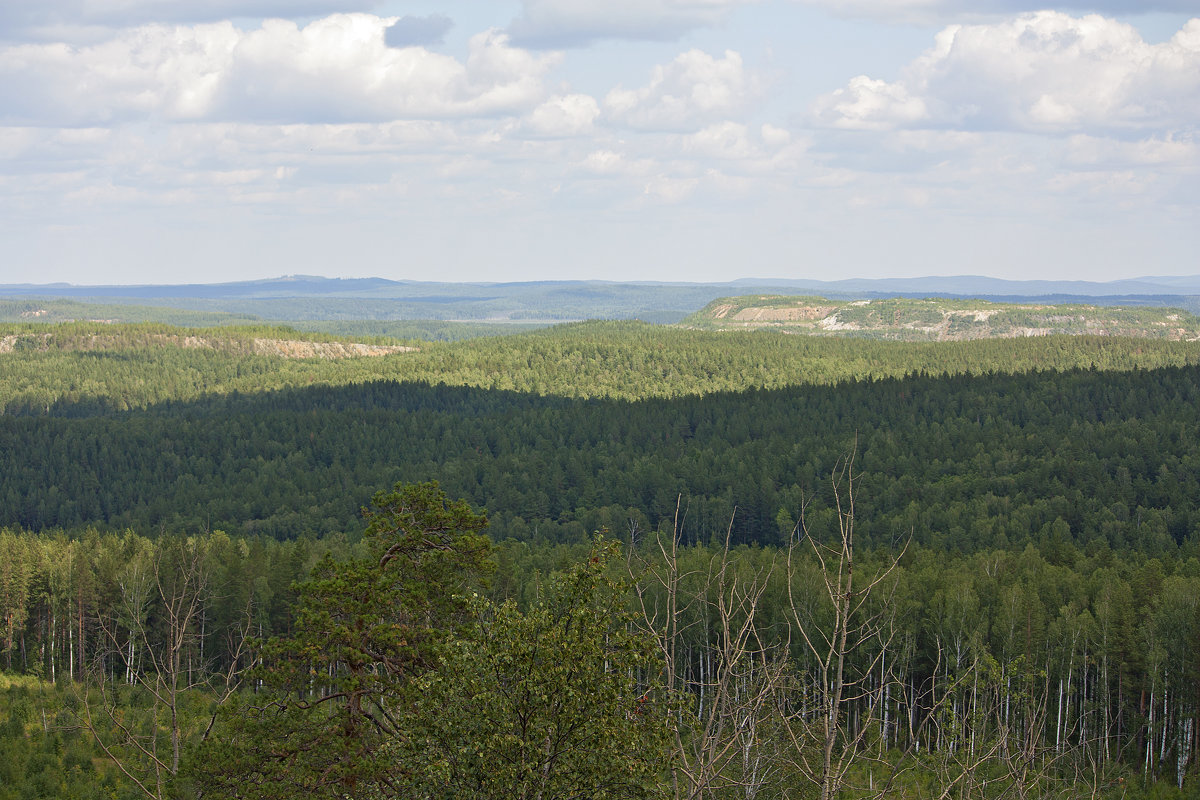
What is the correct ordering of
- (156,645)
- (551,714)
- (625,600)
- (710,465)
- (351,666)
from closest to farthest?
(551,714)
(625,600)
(351,666)
(156,645)
(710,465)

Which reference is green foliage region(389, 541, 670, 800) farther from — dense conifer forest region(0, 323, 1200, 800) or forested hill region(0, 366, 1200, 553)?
forested hill region(0, 366, 1200, 553)

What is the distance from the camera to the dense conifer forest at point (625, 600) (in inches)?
751

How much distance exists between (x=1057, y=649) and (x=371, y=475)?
114216mm

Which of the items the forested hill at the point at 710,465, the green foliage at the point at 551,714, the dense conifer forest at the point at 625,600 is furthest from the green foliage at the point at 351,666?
the forested hill at the point at 710,465

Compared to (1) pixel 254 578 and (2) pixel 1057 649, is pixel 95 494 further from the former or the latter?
(2) pixel 1057 649

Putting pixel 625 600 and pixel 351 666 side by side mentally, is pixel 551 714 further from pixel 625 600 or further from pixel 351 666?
pixel 351 666

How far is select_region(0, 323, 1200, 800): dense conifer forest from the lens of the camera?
62.6 ft

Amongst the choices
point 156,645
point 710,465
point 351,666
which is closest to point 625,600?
point 351,666

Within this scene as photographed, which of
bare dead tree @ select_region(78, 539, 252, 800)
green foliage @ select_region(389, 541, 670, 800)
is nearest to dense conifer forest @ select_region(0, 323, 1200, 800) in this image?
green foliage @ select_region(389, 541, 670, 800)

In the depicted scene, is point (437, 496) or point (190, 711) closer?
point (437, 496)

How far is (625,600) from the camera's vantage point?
20.8 meters

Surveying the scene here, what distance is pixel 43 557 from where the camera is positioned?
87188mm

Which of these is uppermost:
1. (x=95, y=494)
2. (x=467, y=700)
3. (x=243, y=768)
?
(x=467, y=700)

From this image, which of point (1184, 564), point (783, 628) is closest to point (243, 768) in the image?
point (783, 628)
